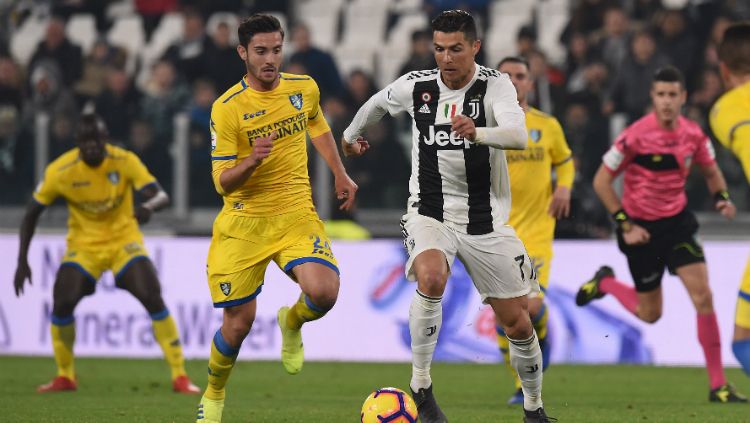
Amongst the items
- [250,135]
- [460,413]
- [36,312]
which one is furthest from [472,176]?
[36,312]

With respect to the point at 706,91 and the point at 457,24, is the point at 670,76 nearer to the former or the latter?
the point at 457,24

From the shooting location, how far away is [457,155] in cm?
808

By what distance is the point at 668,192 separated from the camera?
11.2 metres

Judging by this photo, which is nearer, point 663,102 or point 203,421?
point 203,421

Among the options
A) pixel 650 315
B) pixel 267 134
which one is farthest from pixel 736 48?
pixel 650 315

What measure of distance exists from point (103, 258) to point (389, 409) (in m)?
4.82

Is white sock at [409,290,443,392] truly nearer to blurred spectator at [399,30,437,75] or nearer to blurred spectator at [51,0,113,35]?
blurred spectator at [399,30,437,75]

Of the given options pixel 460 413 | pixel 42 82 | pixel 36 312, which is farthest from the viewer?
pixel 42 82

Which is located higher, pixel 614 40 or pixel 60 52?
pixel 614 40

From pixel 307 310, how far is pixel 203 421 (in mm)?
977

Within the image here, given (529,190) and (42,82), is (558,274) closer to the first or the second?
(529,190)

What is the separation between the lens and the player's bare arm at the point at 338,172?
8.77 m

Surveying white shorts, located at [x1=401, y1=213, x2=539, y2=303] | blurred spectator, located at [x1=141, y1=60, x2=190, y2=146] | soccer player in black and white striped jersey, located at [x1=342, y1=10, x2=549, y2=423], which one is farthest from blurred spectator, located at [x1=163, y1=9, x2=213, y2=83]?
white shorts, located at [x1=401, y1=213, x2=539, y2=303]

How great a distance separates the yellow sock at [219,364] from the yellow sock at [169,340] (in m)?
3.18
